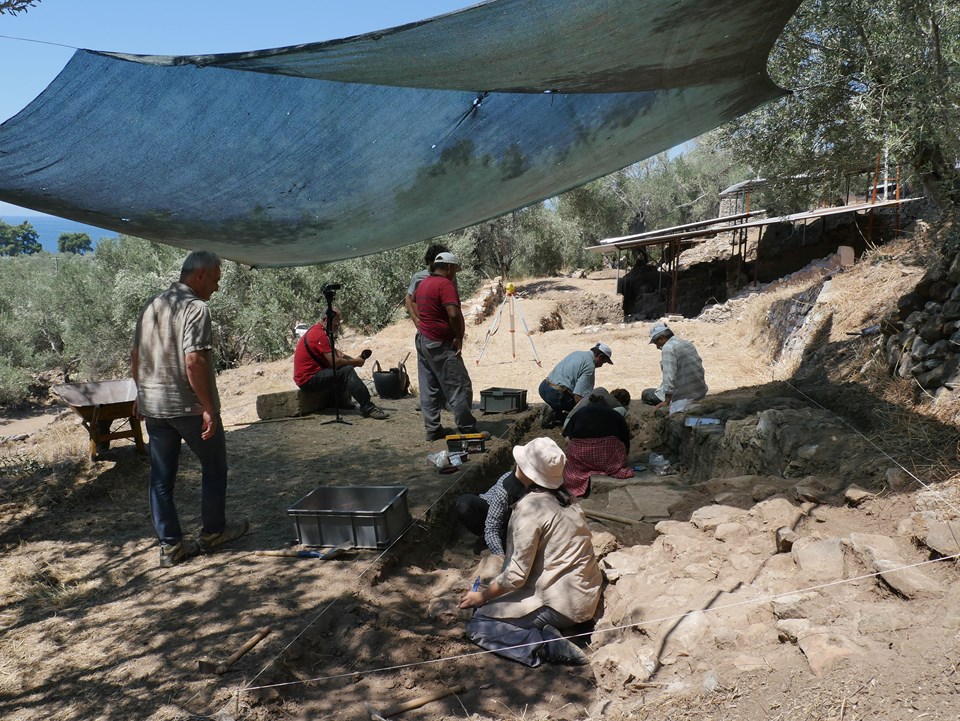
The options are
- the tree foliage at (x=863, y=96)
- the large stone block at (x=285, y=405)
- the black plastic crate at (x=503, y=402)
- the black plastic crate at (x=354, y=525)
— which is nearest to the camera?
the black plastic crate at (x=354, y=525)

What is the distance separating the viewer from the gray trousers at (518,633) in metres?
3.05

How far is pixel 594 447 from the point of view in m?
5.40

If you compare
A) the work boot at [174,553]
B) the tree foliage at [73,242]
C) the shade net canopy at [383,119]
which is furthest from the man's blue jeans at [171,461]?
the tree foliage at [73,242]

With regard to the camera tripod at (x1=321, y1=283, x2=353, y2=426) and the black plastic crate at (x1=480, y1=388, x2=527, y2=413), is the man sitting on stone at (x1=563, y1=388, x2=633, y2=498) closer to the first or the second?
the black plastic crate at (x1=480, y1=388, x2=527, y2=413)

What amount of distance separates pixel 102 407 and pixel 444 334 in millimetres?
2978

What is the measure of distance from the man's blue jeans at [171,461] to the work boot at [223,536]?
0.56 feet

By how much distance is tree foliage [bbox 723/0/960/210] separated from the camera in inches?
284

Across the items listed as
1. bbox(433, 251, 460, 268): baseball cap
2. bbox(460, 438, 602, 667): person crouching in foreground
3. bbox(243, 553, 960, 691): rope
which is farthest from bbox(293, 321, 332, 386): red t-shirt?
bbox(243, 553, 960, 691): rope

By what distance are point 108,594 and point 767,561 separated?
11.5 feet

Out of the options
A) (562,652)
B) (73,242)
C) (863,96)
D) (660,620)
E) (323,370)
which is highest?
(73,242)

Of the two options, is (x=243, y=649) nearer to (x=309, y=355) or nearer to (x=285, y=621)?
(x=285, y=621)

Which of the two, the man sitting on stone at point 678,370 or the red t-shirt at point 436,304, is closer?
the red t-shirt at point 436,304

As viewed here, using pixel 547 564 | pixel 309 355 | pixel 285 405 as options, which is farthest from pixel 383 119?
pixel 285 405

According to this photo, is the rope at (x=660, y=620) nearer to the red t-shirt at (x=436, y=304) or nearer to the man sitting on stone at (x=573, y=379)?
the red t-shirt at (x=436, y=304)
